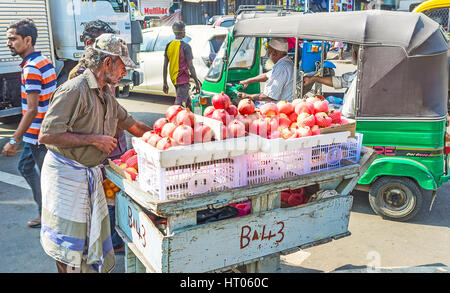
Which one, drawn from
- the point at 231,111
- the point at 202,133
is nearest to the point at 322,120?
the point at 231,111

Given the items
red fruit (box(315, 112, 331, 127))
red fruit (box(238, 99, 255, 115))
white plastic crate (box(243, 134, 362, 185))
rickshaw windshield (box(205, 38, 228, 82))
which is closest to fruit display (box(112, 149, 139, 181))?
white plastic crate (box(243, 134, 362, 185))

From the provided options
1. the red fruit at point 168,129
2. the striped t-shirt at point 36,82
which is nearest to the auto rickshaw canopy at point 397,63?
the red fruit at point 168,129

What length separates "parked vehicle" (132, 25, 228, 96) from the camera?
9.62m

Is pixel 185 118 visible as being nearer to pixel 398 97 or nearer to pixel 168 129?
pixel 168 129

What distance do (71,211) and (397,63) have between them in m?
3.18

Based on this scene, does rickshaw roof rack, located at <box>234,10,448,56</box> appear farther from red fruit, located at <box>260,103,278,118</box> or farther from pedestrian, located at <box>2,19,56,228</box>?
pedestrian, located at <box>2,19,56,228</box>

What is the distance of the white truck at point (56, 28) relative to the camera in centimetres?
765

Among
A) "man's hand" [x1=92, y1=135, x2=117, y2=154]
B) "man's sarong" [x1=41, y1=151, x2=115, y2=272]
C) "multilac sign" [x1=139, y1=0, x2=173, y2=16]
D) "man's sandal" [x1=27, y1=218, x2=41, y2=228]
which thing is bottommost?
"man's sandal" [x1=27, y1=218, x2=41, y2=228]

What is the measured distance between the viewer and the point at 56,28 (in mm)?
8508

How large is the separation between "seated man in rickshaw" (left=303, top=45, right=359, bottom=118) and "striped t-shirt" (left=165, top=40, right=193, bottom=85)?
2.57m

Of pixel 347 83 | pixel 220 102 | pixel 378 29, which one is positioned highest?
pixel 378 29

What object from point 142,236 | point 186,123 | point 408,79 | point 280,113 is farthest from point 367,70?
point 142,236

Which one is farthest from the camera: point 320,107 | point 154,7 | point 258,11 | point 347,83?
point 154,7

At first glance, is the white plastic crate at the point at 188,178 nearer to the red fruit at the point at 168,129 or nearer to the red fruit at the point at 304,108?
the red fruit at the point at 168,129
